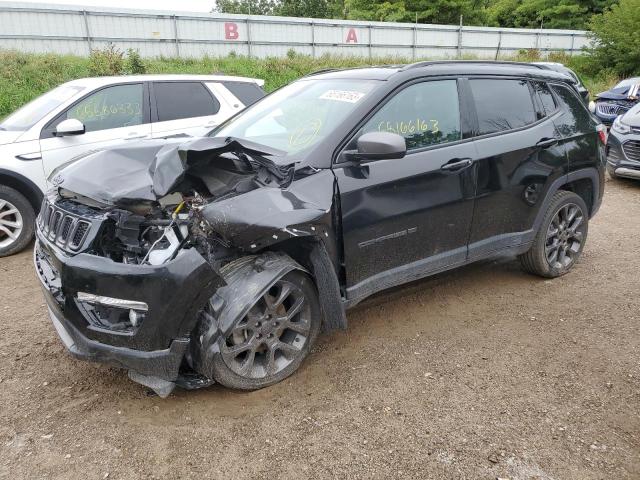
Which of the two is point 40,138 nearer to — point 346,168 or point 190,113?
point 190,113

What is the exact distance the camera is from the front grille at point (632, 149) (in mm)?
8422

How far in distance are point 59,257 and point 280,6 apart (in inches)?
2273

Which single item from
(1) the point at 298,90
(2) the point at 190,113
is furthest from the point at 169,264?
(2) the point at 190,113

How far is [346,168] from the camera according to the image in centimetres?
319

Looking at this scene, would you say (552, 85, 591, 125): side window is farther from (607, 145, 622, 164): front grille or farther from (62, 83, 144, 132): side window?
(607, 145, 622, 164): front grille

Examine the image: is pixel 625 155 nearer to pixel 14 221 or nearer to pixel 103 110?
pixel 103 110

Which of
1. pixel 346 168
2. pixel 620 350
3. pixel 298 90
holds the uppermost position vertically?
pixel 298 90

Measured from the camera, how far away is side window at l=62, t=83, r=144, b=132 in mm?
5770

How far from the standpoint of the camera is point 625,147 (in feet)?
28.1

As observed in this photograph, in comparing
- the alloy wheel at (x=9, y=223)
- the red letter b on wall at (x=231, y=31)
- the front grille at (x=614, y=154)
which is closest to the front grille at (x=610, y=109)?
the front grille at (x=614, y=154)

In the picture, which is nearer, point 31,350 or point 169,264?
point 169,264

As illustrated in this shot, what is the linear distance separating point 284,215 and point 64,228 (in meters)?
1.22

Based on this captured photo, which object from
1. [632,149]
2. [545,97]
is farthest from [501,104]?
[632,149]

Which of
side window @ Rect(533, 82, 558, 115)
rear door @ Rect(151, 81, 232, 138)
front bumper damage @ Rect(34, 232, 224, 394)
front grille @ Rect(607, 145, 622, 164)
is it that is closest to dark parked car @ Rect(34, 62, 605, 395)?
front bumper damage @ Rect(34, 232, 224, 394)
